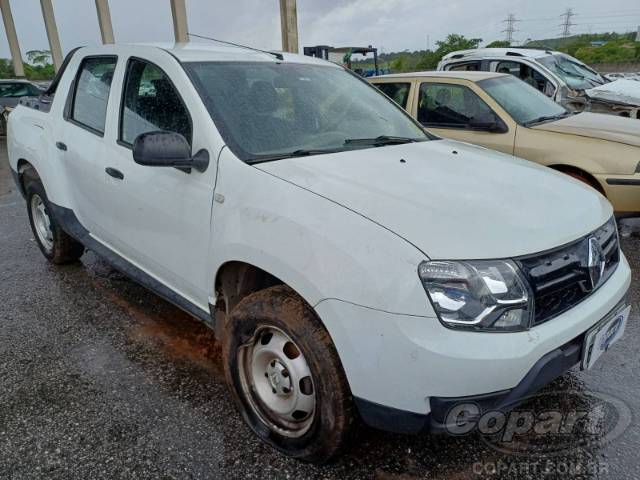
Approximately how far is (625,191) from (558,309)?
3170 millimetres

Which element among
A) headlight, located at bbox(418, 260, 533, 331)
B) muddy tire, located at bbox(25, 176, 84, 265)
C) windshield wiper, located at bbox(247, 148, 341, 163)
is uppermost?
windshield wiper, located at bbox(247, 148, 341, 163)

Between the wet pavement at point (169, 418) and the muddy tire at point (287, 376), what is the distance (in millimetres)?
126

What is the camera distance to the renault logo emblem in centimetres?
200

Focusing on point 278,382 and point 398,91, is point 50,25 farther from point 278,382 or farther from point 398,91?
point 278,382

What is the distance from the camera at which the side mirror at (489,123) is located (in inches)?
200

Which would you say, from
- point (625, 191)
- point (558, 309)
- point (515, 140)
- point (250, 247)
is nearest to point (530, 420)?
point (558, 309)

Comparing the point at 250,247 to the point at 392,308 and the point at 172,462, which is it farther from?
the point at 172,462

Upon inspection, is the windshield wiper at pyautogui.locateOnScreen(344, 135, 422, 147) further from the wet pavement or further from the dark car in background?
the dark car in background

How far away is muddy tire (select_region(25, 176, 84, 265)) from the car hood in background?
23.3ft

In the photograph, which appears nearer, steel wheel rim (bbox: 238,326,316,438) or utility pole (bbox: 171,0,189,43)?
steel wheel rim (bbox: 238,326,316,438)

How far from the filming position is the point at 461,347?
1.64m

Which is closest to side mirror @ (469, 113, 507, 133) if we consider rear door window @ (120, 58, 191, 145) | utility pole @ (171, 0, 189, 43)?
rear door window @ (120, 58, 191, 145)

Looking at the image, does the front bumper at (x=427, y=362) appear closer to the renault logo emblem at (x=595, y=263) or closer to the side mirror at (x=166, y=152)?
the renault logo emblem at (x=595, y=263)

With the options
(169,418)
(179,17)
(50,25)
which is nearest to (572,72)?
(179,17)
